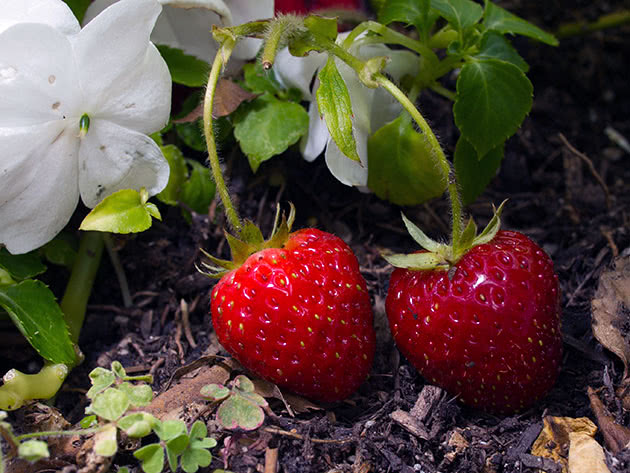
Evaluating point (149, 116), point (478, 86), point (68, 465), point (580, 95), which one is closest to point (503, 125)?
point (478, 86)

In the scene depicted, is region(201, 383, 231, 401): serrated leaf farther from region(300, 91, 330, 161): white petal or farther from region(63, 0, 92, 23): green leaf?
region(63, 0, 92, 23): green leaf

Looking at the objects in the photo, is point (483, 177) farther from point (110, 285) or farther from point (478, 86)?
point (110, 285)

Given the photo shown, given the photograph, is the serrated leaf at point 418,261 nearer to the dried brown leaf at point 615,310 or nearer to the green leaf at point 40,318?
the dried brown leaf at point 615,310

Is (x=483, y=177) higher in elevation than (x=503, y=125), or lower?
lower

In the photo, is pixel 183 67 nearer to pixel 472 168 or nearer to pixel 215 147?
pixel 215 147

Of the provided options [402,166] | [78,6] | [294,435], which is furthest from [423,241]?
[78,6]

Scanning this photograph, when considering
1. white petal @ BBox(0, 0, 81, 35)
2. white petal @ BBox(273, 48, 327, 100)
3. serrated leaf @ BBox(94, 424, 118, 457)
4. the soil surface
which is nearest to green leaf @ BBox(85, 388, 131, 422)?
serrated leaf @ BBox(94, 424, 118, 457)

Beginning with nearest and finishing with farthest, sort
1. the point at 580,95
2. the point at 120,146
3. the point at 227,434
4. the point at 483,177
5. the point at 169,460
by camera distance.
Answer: the point at 169,460 < the point at 227,434 < the point at 120,146 < the point at 483,177 < the point at 580,95
